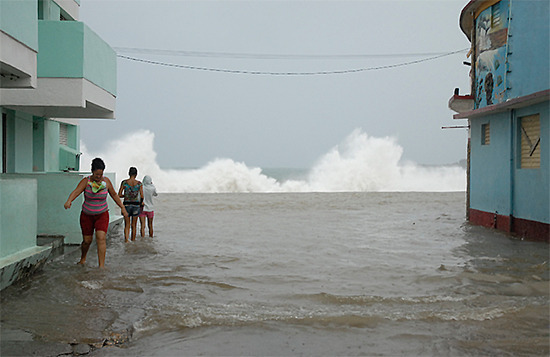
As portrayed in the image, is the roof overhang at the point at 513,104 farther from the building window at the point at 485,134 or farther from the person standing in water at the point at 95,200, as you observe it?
the person standing in water at the point at 95,200

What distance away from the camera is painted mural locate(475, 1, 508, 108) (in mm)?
13336

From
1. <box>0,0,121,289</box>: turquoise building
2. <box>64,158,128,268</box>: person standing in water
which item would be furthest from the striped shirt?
<box>0,0,121,289</box>: turquoise building

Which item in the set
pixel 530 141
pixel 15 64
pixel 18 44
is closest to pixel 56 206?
pixel 15 64

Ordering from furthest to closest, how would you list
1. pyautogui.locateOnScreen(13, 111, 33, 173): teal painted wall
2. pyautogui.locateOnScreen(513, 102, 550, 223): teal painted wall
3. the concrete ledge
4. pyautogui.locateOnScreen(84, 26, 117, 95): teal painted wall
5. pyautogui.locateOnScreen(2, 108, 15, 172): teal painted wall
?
pyautogui.locateOnScreen(13, 111, 33, 173): teal painted wall < pyautogui.locateOnScreen(2, 108, 15, 172): teal painted wall < pyautogui.locateOnScreen(513, 102, 550, 223): teal painted wall < pyautogui.locateOnScreen(84, 26, 117, 95): teal painted wall < the concrete ledge

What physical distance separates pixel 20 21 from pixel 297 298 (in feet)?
18.7

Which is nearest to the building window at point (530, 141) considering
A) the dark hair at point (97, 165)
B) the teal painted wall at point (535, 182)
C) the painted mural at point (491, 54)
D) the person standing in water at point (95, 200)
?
the teal painted wall at point (535, 182)

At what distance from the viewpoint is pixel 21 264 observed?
23.5 ft

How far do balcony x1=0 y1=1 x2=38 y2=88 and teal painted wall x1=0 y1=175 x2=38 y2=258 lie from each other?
1.65 m

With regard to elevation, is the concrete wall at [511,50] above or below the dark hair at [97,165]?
above

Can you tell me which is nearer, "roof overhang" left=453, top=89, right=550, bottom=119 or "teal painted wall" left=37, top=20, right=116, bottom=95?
"teal painted wall" left=37, top=20, right=116, bottom=95

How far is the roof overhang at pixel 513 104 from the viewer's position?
1087 centimetres

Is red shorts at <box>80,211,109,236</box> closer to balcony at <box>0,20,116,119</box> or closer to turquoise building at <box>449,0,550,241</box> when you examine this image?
balcony at <box>0,20,116,119</box>

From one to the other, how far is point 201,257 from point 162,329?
4514mm

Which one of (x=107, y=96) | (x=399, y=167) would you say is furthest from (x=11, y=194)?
(x=399, y=167)
